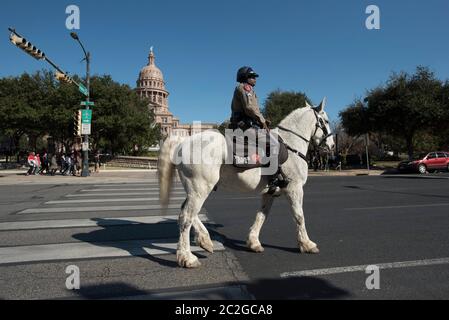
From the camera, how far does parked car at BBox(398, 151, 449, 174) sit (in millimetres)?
25453

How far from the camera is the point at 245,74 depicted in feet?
15.4

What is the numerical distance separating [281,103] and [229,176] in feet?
128

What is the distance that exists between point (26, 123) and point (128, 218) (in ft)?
107

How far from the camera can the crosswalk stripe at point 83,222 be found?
6.56m

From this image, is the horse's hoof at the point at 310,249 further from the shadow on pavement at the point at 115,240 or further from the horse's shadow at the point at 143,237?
the shadow on pavement at the point at 115,240

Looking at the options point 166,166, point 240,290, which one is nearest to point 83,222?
point 166,166

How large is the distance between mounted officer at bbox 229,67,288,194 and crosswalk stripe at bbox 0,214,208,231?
3.00 meters

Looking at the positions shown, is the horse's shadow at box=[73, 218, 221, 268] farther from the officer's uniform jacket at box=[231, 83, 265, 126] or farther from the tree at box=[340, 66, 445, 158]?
the tree at box=[340, 66, 445, 158]

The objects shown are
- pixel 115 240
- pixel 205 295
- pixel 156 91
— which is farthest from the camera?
pixel 156 91

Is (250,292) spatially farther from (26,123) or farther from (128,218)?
(26,123)

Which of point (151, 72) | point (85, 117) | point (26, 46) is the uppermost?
point (151, 72)

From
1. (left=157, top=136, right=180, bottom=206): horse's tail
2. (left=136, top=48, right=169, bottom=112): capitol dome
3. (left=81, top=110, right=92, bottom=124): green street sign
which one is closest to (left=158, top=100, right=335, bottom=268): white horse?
(left=157, top=136, right=180, bottom=206): horse's tail

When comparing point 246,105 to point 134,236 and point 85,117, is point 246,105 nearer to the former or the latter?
point 134,236

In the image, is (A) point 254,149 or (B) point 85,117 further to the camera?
A: (B) point 85,117
